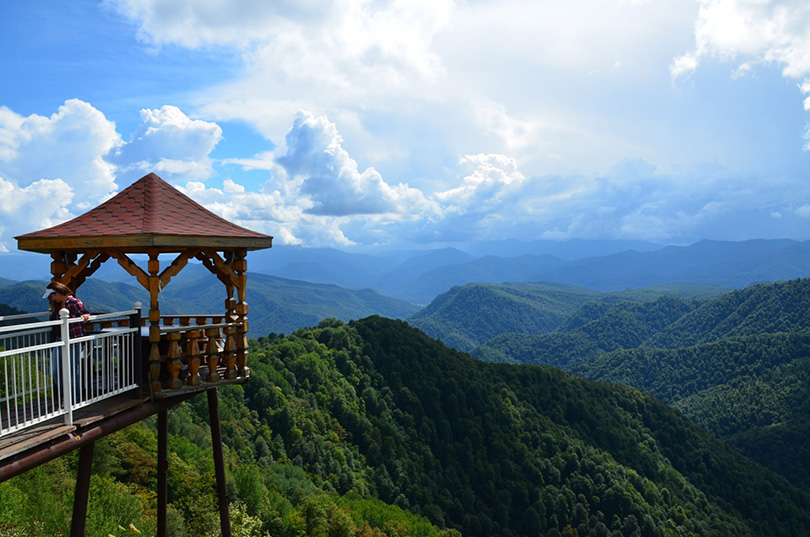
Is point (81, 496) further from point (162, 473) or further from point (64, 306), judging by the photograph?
point (64, 306)

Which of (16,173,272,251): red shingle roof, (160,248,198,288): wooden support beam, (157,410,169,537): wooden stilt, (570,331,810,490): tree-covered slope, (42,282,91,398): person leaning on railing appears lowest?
(570,331,810,490): tree-covered slope

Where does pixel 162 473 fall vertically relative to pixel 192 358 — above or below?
below

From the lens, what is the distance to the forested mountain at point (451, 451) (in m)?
44.9

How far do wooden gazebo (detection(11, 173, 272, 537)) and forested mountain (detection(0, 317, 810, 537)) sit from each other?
19044 mm

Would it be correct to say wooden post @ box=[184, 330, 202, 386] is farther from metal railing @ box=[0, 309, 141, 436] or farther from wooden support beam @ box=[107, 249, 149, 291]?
wooden support beam @ box=[107, 249, 149, 291]

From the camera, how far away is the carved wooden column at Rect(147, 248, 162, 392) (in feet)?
30.1

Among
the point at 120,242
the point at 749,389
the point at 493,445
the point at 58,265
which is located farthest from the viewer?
the point at 749,389

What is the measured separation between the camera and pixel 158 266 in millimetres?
9211

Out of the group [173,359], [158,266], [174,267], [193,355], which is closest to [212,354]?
[193,355]

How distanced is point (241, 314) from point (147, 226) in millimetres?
2574

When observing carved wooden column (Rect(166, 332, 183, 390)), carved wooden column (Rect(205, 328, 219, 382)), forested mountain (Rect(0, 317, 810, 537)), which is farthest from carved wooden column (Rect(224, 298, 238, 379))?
forested mountain (Rect(0, 317, 810, 537))

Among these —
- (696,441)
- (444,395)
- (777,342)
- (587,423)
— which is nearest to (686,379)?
(777,342)

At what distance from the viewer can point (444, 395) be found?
275ft

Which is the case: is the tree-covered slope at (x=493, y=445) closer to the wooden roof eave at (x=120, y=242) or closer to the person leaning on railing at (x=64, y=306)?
the person leaning on railing at (x=64, y=306)
